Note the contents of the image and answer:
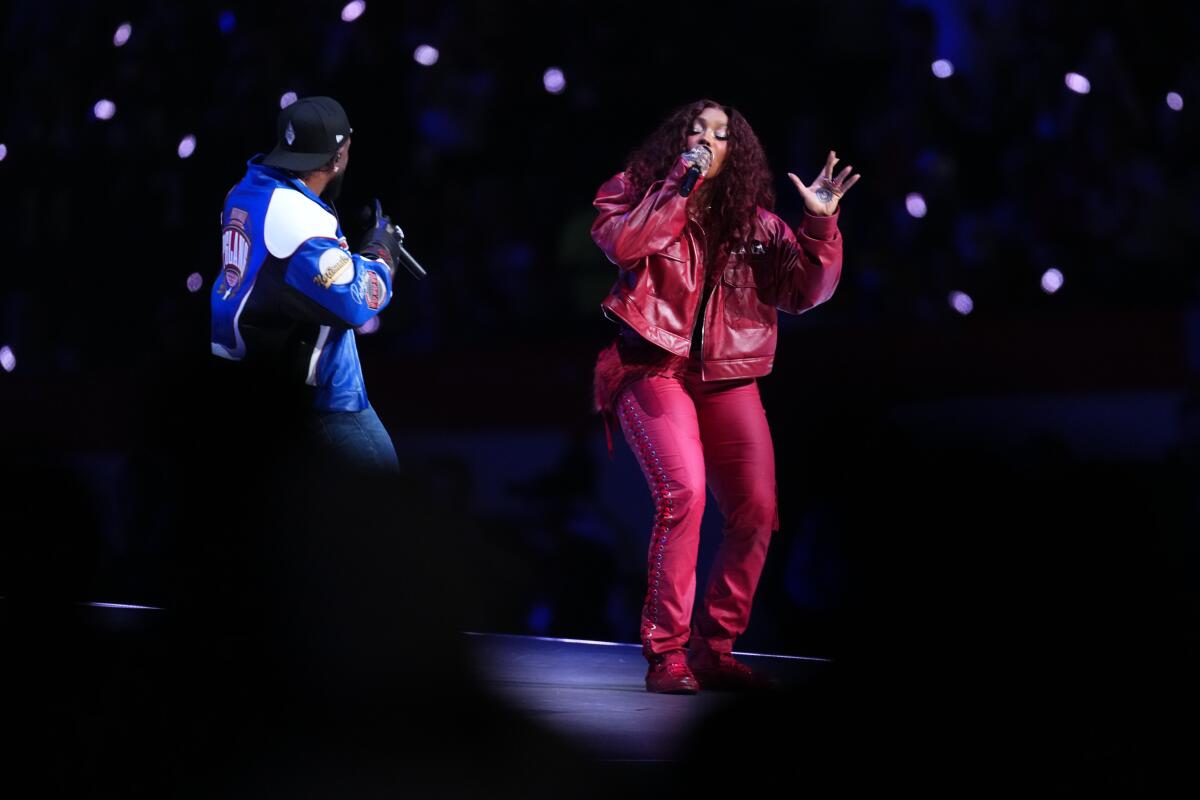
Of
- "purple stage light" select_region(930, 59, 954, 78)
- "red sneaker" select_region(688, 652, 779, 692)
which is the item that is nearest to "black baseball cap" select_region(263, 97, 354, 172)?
"red sneaker" select_region(688, 652, 779, 692)

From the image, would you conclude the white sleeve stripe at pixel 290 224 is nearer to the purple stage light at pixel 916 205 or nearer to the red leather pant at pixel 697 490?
the red leather pant at pixel 697 490

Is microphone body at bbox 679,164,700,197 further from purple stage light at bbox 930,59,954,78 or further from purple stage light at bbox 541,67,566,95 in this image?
purple stage light at bbox 541,67,566,95

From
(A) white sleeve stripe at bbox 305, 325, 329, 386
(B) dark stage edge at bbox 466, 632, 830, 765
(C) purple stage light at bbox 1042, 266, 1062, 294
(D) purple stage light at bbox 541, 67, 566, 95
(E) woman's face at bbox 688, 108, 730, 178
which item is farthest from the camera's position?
(D) purple stage light at bbox 541, 67, 566, 95

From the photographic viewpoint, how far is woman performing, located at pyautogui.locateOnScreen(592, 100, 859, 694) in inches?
124

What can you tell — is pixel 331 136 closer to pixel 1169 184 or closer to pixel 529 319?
pixel 529 319

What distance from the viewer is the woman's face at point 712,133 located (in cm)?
326

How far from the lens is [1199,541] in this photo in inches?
147

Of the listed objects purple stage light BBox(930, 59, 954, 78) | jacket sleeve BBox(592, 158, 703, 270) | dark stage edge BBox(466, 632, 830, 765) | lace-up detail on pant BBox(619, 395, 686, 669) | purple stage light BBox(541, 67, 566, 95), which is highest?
purple stage light BBox(930, 59, 954, 78)

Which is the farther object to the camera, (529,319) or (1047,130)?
(529,319)

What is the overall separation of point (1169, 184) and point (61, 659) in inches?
147

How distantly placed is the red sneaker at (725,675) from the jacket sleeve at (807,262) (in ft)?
2.70

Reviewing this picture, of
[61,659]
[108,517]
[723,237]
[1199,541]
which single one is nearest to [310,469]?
[61,659]

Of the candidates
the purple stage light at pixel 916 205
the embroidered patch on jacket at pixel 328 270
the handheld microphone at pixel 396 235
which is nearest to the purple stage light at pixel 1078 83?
the purple stage light at pixel 916 205

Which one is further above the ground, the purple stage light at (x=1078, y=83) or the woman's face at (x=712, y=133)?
the purple stage light at (x=1078, y=83)
